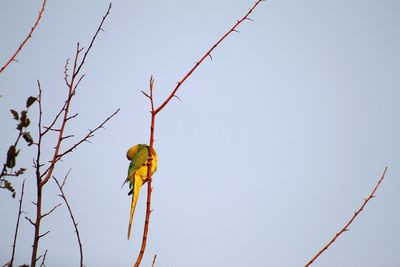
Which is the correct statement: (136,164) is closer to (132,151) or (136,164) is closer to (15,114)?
(132,151)

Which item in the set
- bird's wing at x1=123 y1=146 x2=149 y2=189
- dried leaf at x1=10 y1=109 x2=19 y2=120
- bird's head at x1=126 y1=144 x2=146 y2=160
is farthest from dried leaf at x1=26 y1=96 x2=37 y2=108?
bird's head at x1=126 y1=144 x2=146 y2=160

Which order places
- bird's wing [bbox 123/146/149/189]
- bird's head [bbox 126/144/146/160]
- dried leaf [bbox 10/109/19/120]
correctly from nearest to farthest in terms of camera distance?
dried leaf [bbox 10/109/19/120], bird's wing [bbox 123/146/149/189], bird's head [bbox 126/144/146/160]

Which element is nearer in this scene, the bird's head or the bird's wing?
the bird's wing

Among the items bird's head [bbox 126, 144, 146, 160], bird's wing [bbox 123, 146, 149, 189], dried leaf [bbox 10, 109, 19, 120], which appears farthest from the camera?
bird's head [bbox 126, 144, 146, 160]

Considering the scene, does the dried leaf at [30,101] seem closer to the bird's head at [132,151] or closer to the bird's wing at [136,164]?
the bird's wing at [136,164]

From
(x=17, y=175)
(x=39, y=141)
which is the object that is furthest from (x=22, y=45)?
(x=17, y=175)

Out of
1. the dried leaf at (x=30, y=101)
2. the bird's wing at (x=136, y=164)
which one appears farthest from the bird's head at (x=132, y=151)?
the dried leaf at (x=30, y=101)

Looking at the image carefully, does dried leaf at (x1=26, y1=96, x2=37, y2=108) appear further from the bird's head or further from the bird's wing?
the bird's head

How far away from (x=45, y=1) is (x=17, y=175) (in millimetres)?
1217

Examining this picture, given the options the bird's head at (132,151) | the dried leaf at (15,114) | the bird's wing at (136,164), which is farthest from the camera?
the bird's head at (132,151)

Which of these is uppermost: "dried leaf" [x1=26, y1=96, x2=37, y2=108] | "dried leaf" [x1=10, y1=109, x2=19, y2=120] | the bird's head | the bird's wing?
the bird's head

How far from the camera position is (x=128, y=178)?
6277mm

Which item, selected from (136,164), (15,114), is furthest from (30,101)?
(136,164)

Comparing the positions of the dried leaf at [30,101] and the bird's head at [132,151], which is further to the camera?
the bird's head at [132,151]
